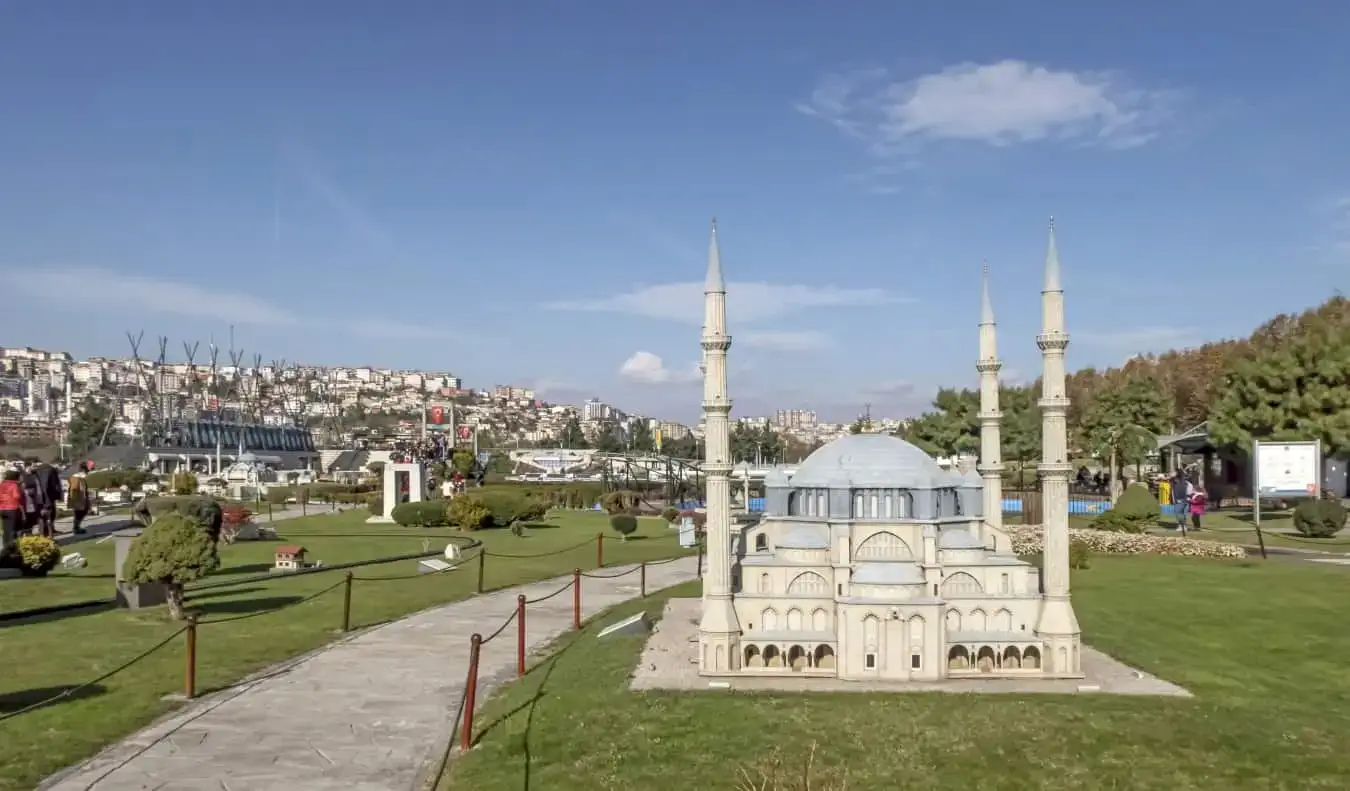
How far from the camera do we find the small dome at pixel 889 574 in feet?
43.5

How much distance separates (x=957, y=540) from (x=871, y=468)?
217 cm

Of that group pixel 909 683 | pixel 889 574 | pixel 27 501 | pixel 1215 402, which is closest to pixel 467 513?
pixel 27 501

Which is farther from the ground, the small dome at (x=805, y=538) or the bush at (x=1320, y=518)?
the small dome at (x=805, y=538)

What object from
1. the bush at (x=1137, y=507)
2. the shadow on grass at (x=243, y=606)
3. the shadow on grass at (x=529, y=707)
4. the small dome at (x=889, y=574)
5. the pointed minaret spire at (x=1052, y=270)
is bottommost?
the shadow on grass at (x=529, y=707)

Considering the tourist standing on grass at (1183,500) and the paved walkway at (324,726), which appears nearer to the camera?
the paved walkway at (324,726)

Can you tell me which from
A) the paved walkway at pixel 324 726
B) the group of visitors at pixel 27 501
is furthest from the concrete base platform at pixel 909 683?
the group of visitors at pixel 27 501

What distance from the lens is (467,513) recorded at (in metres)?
36.3

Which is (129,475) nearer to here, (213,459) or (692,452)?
(213,459)

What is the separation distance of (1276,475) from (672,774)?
97.1 feet

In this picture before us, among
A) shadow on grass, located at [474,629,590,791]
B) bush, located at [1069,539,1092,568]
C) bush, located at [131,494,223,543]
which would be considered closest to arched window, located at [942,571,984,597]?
shadow on grass, located at [474,629,590,791]

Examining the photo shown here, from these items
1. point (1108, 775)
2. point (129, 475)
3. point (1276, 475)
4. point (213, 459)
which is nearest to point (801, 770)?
point (1108, 775)

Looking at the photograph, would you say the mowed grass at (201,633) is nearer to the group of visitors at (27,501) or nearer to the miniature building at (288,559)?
the miniature building at (288,559)

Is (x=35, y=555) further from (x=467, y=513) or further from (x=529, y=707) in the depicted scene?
(x=467, y=513)

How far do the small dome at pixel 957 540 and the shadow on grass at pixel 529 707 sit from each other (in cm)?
650
